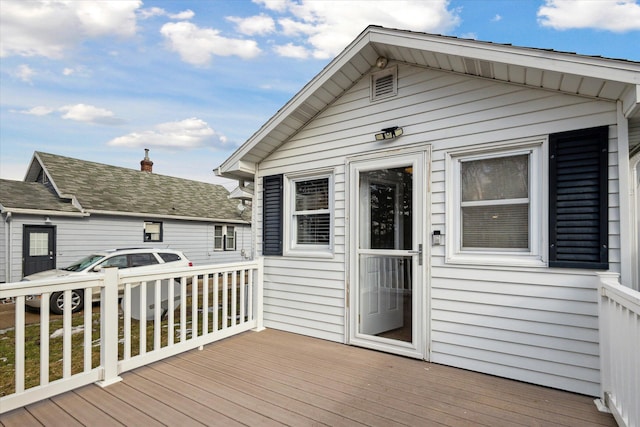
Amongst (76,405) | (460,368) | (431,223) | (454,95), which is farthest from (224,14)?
(460,368)

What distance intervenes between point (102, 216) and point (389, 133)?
10.6m

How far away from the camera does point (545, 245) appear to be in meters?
2.77

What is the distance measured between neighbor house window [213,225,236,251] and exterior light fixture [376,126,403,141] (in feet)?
38.4

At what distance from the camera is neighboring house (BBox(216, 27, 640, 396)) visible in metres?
2.59

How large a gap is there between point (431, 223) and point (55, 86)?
1162 cm

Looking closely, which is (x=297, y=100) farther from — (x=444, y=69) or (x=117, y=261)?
(x=117, y=261)

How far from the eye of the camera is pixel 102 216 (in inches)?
420

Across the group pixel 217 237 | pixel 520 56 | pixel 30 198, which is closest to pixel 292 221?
pixel 520 56

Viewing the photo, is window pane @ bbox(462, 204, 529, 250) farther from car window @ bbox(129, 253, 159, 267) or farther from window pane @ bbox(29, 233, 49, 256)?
window pane @ bbox(29, 233, 49, 256)

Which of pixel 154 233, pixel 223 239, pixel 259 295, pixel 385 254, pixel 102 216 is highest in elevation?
pixel 102 216

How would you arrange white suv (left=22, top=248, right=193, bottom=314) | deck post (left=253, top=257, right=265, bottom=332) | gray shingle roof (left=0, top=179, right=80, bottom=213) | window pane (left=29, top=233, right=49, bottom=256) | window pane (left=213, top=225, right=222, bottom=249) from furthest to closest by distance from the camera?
window pane (left=213, top=225, right=222, bottom=249) → window pane (left=29, top=233, right=49, bottom=256) → gray shingle roof (left=0, top=179, right=80, bottom=213) → white suv (left=22, top=248, right=193, bottom=314) → deck post (left=253, top=257, right=265, bottom=332)

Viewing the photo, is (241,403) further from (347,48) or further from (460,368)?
(347,48)

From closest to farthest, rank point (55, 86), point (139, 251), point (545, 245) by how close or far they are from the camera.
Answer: point (545, 245) → point (139, 251) → point (55, 86)

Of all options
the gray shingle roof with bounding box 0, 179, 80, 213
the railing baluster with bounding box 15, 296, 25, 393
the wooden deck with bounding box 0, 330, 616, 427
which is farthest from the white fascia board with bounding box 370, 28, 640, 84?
the gray shingle roof with bounding box 0, 179, 80, 213
